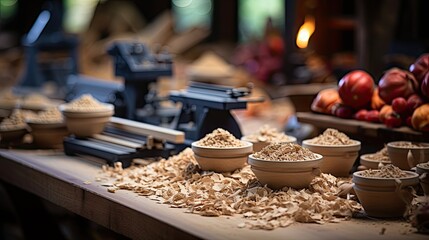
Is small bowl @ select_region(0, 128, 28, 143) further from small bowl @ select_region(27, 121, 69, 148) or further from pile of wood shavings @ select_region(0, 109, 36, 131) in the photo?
small bowl @ select_region(27, 121, 69, 148)

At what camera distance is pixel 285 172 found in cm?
335

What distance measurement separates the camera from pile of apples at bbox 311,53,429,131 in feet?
13.4

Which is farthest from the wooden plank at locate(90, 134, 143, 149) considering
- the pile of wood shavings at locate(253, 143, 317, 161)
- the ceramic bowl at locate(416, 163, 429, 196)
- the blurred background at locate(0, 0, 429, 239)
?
the ceramic bowl at locate(416, 163, 429, 196)

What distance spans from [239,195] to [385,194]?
623 millimetres

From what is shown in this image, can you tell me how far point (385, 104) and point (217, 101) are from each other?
0.86 metres

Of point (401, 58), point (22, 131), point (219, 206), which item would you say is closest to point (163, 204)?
point (219, 206)

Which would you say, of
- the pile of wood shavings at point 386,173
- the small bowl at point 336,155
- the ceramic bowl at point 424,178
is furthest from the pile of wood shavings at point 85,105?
the ceramic bowl at point 424,178

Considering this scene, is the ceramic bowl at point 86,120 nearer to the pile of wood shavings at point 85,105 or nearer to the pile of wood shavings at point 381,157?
the pile of wood shavings at point 85,105

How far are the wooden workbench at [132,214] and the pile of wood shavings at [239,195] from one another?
0.06 m

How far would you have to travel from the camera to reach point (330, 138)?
384 centimetres

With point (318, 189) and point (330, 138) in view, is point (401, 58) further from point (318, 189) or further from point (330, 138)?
point (318, 189)

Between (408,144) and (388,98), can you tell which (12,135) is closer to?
(388,98)

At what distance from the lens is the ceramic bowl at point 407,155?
11.6 ft

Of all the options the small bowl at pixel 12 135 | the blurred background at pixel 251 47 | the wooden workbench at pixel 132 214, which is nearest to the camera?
the wooden workbench at pixel 132 214
